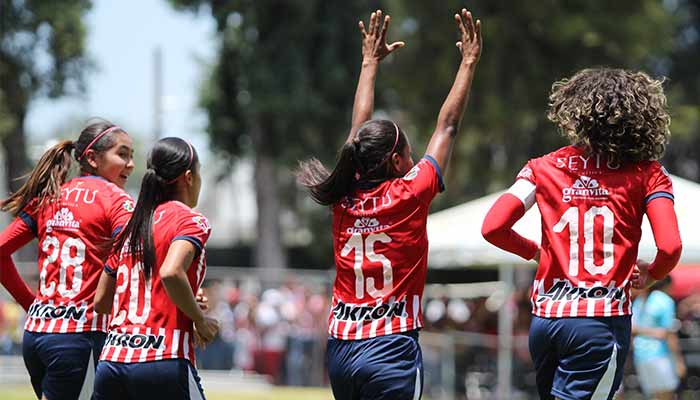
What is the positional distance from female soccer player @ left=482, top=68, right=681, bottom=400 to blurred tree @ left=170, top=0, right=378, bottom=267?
24647 mm

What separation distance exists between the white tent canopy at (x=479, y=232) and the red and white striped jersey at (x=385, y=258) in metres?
7.48

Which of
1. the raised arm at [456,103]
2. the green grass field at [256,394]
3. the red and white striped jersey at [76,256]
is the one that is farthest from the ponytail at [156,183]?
the green grass field at [256,394]

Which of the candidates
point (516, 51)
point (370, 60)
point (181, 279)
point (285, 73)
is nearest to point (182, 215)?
point (181, 279)

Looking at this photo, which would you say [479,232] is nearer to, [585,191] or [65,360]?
[65,360]

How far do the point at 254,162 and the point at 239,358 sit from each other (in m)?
10.2

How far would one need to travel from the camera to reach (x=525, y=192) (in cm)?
540

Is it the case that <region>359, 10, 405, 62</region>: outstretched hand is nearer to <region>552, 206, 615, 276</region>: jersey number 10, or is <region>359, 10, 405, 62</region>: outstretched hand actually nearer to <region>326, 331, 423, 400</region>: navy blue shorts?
<region>552, 206, 615, 276</region>: jersey number 10

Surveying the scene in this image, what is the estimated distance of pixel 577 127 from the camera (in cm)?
537

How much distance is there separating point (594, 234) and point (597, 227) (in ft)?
0.12

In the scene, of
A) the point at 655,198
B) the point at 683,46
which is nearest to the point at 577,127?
the point at 655,198

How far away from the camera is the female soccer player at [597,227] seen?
17.0 feet

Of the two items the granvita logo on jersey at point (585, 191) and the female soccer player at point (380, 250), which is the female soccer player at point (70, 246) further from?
the granvita logo on jersey at point (585, 191)

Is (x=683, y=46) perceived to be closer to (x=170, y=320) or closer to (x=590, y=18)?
(x=590, y=18)

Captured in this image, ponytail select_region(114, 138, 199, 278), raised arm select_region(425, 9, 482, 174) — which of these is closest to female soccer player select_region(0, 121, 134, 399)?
ponytail select_region(114, 138, 199, 278)
